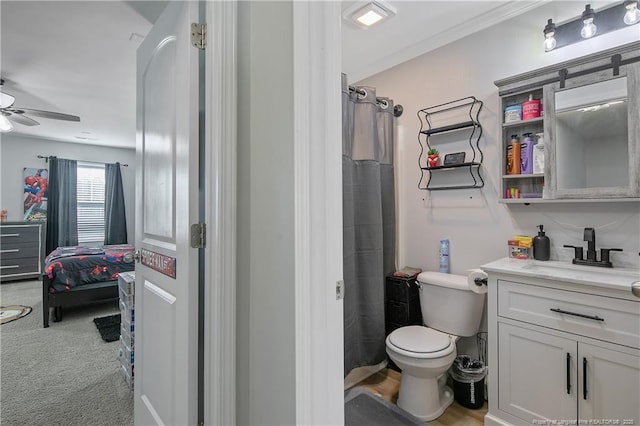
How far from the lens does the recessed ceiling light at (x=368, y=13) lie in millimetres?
1896

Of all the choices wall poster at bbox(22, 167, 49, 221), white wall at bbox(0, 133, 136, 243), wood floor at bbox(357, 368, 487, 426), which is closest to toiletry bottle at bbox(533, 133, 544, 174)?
wood floor at bbox(357, 368, 487, 426)

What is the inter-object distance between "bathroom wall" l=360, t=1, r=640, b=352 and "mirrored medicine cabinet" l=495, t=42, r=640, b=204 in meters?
0.12

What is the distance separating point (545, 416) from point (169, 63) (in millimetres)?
2386

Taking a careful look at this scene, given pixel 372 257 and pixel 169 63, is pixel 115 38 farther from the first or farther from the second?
pixel 372 257

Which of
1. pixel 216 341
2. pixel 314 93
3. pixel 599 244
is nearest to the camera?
pixel 314 93

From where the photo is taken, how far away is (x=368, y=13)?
6.44ft

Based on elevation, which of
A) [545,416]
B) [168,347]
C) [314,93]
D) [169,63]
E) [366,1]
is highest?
[366,1]

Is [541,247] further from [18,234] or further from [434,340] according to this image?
[18,234]

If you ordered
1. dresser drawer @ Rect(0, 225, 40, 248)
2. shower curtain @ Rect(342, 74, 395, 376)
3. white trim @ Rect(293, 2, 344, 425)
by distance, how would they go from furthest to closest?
dresser drawer @ Rect(0, 225, 40, 248), shower curtain @ Rect(342, 74, 395, 376), white trim @ Rect(293, 2, 344, 425)

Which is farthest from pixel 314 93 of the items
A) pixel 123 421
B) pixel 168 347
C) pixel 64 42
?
pixel 64 42

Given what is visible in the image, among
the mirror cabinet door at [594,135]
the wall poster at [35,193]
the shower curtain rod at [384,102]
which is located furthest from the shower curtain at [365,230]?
the wall poster at [35,193]

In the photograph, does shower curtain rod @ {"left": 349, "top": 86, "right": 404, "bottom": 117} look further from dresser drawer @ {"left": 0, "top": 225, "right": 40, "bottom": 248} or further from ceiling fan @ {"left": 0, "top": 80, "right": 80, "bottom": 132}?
dresser drawer @ {"left": 0, "top": 225, "right": 40, "bottom": 248}

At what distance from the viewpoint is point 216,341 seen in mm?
1047

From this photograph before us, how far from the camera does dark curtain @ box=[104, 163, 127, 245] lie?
5.94 m
